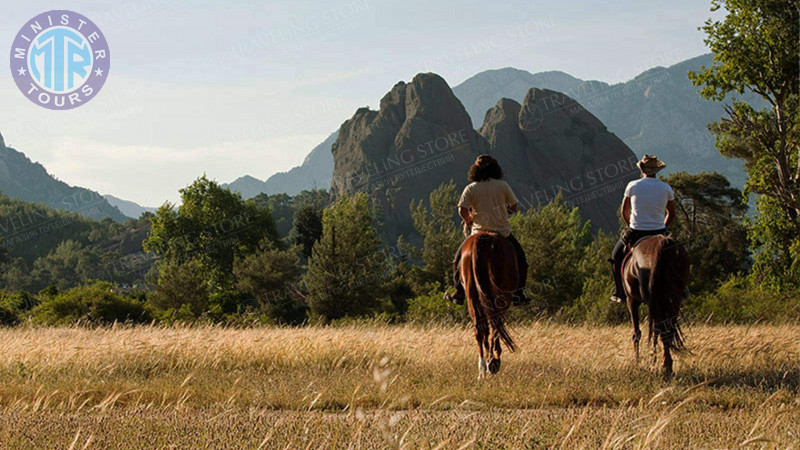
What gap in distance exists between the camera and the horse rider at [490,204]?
30.2 ft

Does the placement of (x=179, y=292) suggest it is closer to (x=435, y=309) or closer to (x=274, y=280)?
(x=274, y=280)

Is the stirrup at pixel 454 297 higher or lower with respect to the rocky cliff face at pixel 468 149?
lower

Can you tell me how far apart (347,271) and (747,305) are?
35692mm

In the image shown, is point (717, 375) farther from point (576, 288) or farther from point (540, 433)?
point (576, 288)

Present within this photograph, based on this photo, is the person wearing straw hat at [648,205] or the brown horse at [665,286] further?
the person wearing straw hat at [648,205]

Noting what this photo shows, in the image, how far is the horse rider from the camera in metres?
9.20

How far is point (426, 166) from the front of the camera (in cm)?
14462

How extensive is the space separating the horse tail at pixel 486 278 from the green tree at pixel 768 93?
13.5 meters

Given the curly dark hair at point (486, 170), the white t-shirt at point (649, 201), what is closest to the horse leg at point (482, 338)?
the curly dark hair at point (486, 170)

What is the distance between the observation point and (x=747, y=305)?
2550 cm

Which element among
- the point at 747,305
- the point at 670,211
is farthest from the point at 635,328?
the point at 747,305

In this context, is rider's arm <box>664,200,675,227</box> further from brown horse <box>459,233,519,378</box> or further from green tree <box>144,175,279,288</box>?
green tree <box>144,175,279,288</box>

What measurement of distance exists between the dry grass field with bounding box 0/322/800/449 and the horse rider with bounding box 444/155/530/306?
4.94ft

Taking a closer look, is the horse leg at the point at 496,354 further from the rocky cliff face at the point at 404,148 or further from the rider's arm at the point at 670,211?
the rocky cliff face at the point at 404,148
